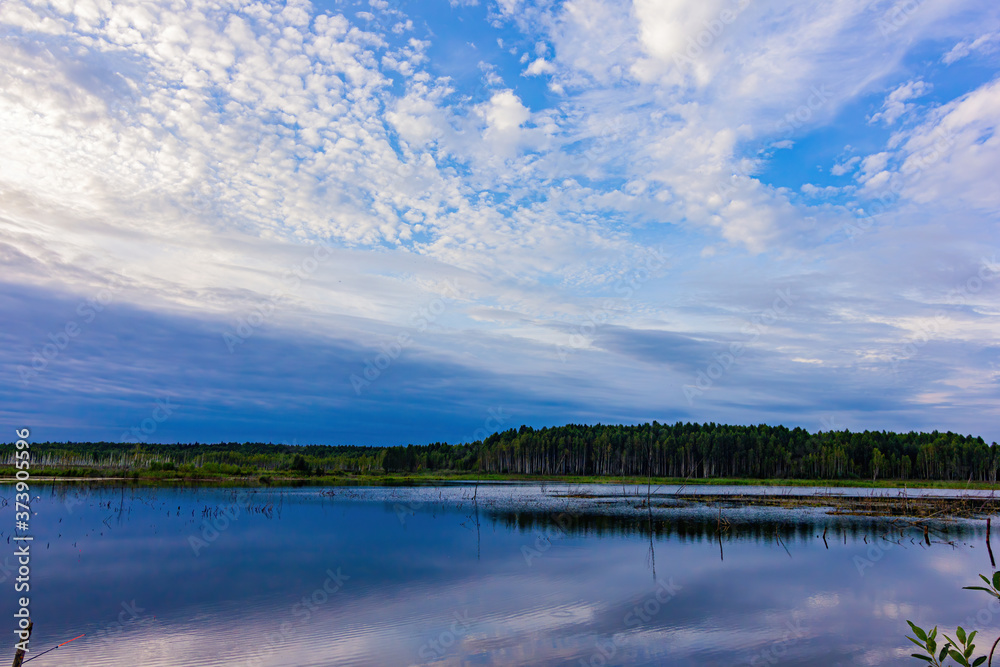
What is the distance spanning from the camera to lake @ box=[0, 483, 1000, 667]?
11.6 m

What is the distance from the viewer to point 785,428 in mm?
121125

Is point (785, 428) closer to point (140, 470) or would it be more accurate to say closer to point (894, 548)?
point (894, 548)

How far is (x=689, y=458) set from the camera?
101m

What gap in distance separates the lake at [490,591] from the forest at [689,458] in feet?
201

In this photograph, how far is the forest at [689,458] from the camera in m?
92.6

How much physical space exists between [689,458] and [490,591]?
92.7 metres

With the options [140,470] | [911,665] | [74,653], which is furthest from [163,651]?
[140,470]

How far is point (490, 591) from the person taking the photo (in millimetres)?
16375

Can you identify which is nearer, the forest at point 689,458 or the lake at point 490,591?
the lake at point 490,591

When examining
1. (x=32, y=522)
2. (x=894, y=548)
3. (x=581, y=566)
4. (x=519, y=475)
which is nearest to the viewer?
(x=581, y=566)

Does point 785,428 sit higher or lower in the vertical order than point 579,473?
higher

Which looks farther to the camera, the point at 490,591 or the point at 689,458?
the point at 689,458

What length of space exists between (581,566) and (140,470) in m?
74.8

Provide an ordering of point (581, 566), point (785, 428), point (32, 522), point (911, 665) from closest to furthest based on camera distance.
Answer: point (911, 665)
point (581, 566)
point (32, 522)
point (785, 428)
